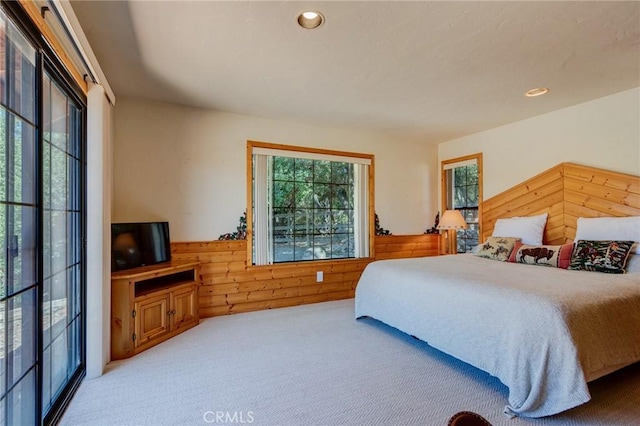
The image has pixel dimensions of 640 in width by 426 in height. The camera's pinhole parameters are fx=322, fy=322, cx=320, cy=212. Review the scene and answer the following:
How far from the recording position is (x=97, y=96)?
229 centimetres

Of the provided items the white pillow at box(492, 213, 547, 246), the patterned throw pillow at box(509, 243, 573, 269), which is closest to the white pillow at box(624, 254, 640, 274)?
the patterned throw pillow at box(509, 243, 573, 269)

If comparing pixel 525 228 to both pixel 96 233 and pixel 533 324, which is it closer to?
pixel 533 324

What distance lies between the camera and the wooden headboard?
10.2 ft

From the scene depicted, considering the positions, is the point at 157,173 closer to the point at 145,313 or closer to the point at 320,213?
the point at 145,313

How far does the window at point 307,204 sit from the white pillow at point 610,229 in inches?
94.8

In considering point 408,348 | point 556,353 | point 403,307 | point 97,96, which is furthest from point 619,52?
point 97,96

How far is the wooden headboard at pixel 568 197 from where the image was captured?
3096 millimetres

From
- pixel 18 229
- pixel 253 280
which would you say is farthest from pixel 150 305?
pixel 18 229

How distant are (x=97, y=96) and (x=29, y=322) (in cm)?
156

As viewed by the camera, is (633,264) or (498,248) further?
(498,248)

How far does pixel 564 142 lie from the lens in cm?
361

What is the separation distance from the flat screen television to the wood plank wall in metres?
0.27

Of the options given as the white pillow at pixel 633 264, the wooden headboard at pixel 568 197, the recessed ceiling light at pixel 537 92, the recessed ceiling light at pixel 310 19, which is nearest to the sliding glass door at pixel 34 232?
the recessed ceiling light at pixel 310 19

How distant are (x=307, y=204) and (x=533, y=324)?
2905mm
